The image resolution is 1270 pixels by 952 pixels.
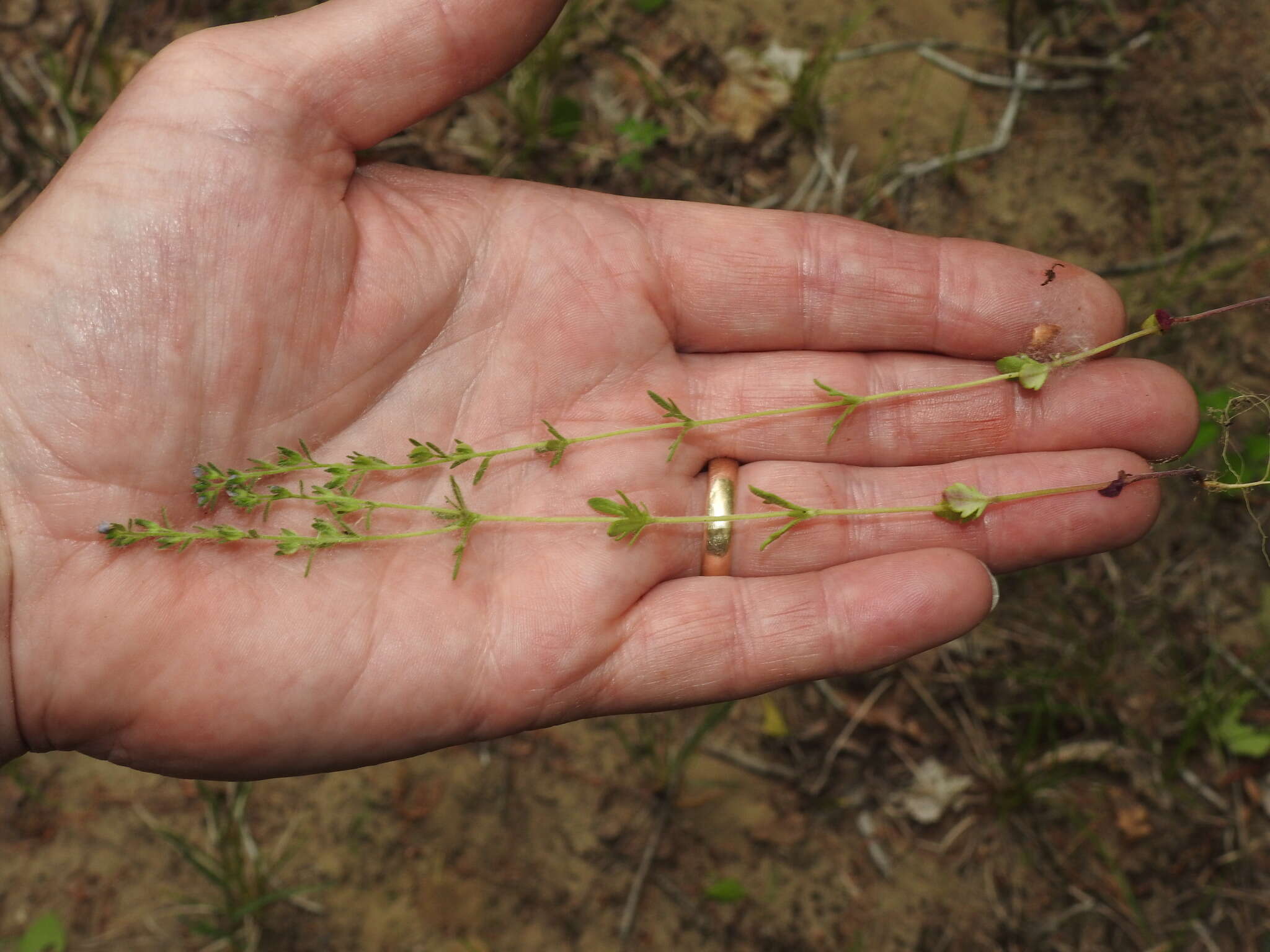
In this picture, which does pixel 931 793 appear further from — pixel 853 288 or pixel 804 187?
pixel 804 187

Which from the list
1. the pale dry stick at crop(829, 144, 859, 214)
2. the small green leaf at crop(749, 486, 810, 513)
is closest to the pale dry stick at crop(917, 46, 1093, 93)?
the pale dry stick at crop(829, 144, 859, 214)

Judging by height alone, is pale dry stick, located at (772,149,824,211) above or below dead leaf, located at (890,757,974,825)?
above

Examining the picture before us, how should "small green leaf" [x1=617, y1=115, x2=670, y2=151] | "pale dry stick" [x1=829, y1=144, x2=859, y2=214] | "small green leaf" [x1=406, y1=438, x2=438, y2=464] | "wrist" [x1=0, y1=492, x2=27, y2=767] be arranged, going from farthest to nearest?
"pale dry stick" [x1=829, y1=144, x2=859, y2=214], "small green leaf" [x1=617, y1=115, x2=670, y2=151], "small green leaf" [x1=406, y1=438, x2=438, y2=464], "wrist" [x1=0, y1=492, x2=27, y2=767]

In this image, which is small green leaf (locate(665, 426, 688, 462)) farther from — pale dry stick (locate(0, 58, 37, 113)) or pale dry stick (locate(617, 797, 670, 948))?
pale dry stick (locate(0, 58, 37, 113))

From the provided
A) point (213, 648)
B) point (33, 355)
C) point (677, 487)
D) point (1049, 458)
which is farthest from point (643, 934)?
point (33, 355)

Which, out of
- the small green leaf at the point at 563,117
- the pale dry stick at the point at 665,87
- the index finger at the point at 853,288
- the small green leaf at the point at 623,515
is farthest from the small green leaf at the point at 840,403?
the small green leaf at the point at 563,117

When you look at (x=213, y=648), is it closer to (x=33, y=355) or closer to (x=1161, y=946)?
(x=33, y=355)

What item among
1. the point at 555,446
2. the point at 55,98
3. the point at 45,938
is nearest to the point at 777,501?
the point at 555,446
